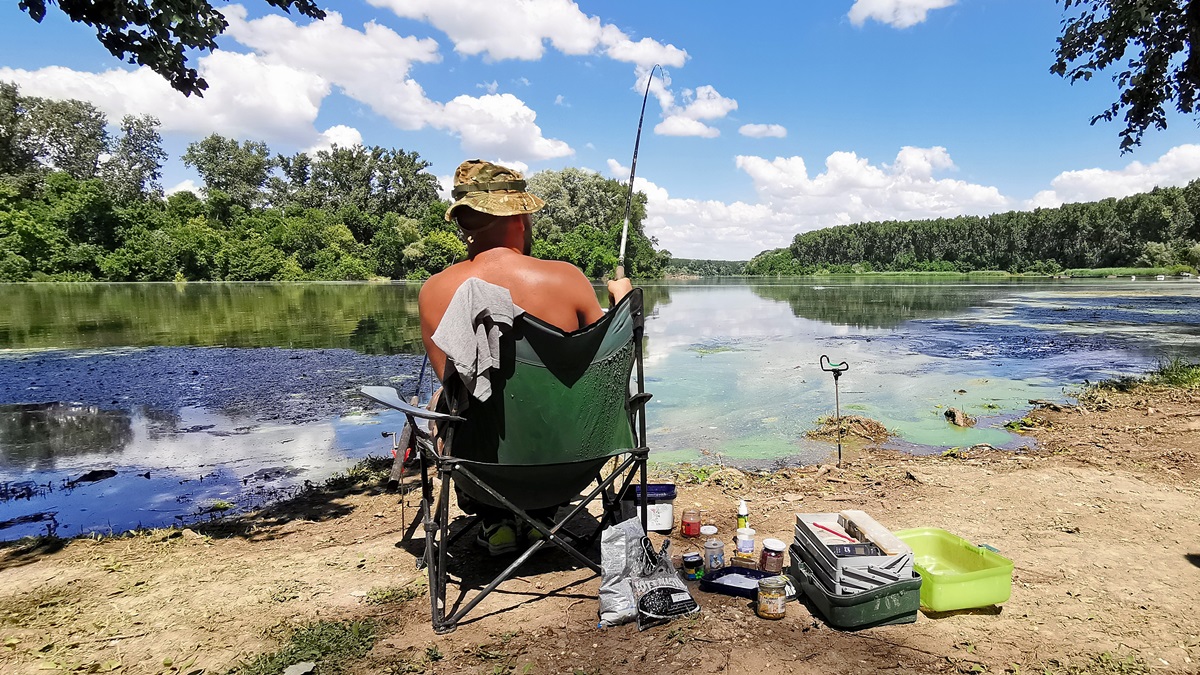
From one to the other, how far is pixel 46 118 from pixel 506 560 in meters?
79.9

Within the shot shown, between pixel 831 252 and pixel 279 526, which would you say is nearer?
pixel 279 526

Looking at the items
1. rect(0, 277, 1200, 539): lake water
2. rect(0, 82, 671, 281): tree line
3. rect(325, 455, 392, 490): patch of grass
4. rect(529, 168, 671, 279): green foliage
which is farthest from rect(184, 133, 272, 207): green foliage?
rect(325, 455, 392, 490): patch of grass

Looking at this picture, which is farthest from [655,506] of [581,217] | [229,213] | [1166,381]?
[229,213]

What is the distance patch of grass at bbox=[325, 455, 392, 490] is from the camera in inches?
229

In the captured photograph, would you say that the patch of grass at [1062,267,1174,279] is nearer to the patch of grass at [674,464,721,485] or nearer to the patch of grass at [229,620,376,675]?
the patch of grass at [674,464,721,485]

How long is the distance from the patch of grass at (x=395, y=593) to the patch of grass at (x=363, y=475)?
99.4 inches

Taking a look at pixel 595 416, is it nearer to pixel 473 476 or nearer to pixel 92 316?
pixel 473 476

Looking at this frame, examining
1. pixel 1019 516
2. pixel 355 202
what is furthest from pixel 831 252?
pixel 1019 516

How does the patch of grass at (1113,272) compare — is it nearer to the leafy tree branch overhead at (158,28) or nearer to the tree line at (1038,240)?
the tree line at (1038,240)

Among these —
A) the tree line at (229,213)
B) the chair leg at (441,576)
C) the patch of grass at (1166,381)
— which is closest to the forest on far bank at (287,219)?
the tree line at (229,213)

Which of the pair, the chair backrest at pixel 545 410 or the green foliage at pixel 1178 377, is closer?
the chair backrest at pixel 545 410

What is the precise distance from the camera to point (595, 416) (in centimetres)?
320

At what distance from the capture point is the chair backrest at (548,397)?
9.69 feet

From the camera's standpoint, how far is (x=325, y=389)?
1078 cm
